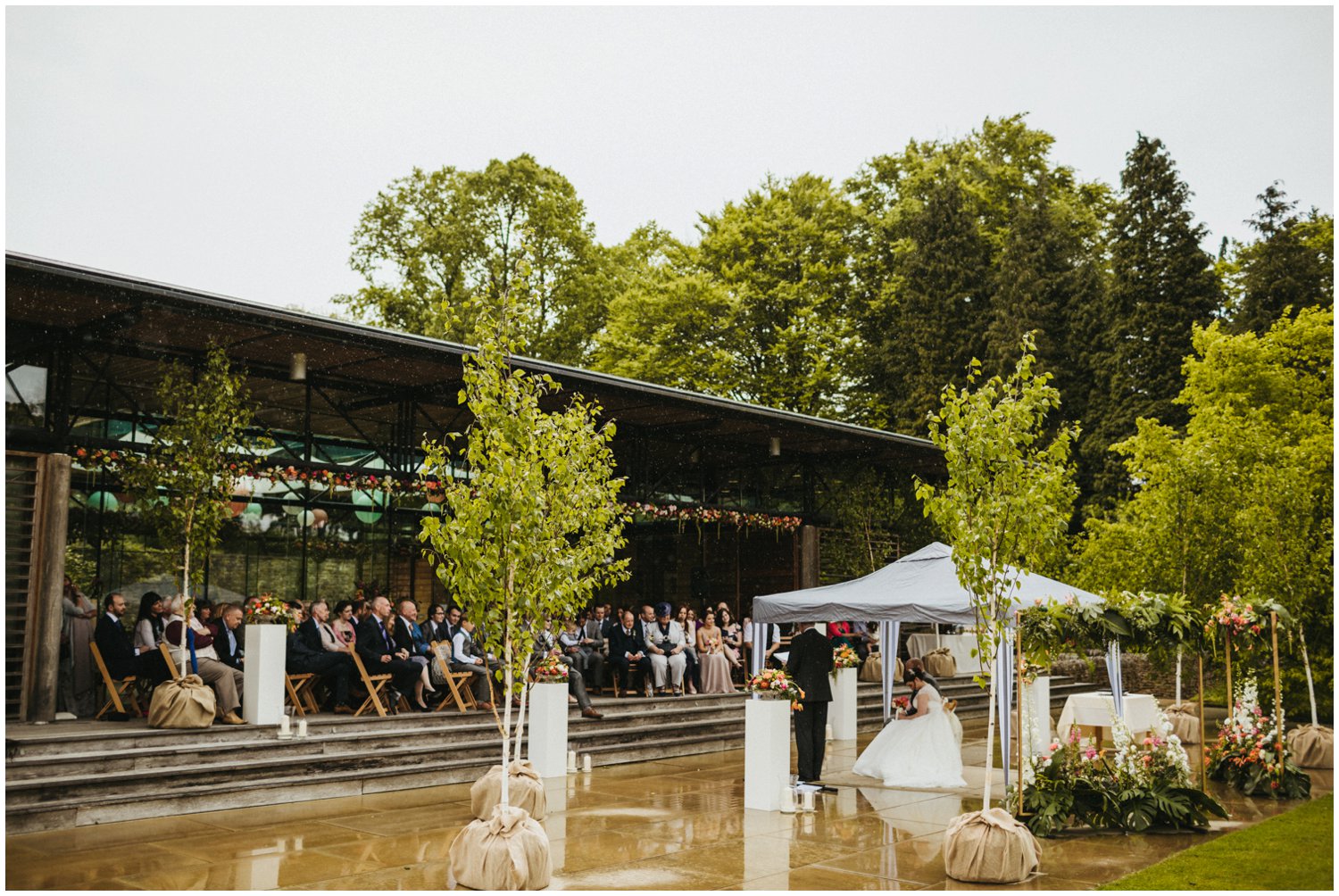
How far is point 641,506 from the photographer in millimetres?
17344

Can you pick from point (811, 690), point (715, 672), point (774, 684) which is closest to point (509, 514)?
point (774, 684)

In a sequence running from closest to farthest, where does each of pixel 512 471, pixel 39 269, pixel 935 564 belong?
pixel 512 471 → pixel 39 269 → pixel 935 564

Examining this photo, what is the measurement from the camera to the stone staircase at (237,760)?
29.2ft

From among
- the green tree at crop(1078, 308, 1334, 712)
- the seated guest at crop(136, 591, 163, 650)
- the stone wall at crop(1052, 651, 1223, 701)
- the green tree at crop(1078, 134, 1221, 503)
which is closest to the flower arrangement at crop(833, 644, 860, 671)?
the green tree at crop(1078, 308, 1334, 712)

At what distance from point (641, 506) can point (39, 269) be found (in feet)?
30.5

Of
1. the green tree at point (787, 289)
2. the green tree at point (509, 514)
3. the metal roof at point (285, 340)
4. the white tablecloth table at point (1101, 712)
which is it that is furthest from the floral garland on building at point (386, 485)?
the green tree at point (787, 289)

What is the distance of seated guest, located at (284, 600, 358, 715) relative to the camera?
40.2ft

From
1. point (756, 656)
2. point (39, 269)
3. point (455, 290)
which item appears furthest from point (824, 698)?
point (455, 290)

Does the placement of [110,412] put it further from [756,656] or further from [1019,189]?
[1019,189]

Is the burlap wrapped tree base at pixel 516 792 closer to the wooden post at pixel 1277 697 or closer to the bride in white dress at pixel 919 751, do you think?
the bride in white dress at pixel 919 751

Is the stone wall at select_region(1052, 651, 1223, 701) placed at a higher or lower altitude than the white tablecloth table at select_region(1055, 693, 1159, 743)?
lower

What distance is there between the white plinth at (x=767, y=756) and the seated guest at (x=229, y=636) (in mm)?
5631

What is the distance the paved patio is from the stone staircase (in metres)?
0.17

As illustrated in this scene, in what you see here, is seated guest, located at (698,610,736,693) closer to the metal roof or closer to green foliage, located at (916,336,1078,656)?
the metal roof
